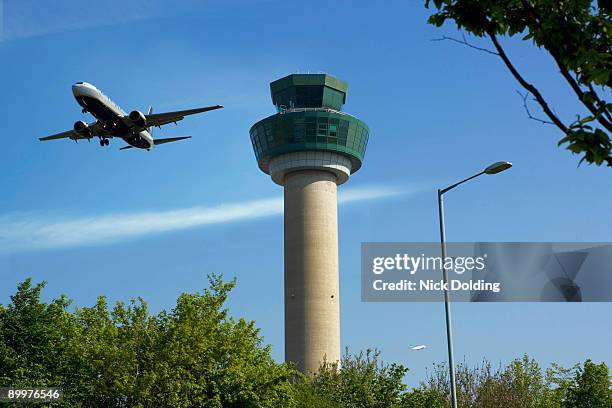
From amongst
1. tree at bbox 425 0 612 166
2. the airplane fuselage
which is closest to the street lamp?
tree at bbox 425 0 612 166

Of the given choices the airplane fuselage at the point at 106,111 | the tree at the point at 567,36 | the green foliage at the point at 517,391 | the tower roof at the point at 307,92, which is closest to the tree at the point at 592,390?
the green foliage at the point at 517,391

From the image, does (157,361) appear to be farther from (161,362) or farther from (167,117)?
(167,117)

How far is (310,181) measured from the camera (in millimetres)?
111938

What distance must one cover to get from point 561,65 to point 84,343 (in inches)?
1695

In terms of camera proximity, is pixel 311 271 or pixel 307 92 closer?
pixel 311 271

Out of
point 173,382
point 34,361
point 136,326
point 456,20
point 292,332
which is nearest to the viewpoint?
point 456,20

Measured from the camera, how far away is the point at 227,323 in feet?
171

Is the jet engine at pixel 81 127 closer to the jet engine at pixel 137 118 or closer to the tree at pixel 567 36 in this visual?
the jet engine at pixel 137 118

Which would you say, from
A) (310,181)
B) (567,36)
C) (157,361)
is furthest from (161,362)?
(310,181)

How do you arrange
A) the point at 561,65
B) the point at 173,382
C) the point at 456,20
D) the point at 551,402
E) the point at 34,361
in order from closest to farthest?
the point at 561,65 → the point at 456,20 → the point at 173,382 → the point at 34,361 → the point at 551,402

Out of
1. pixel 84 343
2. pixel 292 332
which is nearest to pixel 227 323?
pixel 84 343

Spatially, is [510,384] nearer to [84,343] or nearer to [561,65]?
[84,343]

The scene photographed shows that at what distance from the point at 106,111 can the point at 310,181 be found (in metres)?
57.0

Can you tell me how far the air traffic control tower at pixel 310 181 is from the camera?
105875 millimetres
